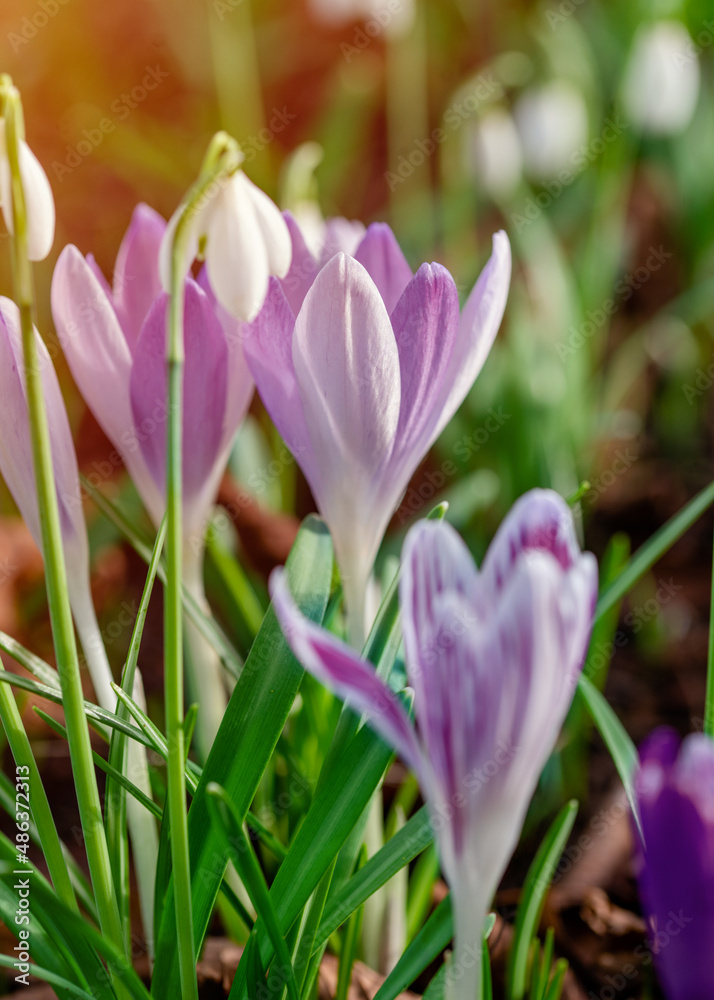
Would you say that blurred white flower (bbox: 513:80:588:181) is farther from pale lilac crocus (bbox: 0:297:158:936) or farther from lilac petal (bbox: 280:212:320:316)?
pale lilac crocus (bbox: 0:297:158:936)

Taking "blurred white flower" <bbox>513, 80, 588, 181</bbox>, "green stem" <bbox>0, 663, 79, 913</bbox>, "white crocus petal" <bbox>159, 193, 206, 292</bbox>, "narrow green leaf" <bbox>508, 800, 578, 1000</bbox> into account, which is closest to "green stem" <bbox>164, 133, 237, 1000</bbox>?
"white crocus petal" <bbox>159, 193, 206, 292</bbox>

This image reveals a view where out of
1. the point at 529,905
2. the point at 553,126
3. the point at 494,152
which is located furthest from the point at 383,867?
the point at 553,126

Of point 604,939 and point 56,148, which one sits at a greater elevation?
point 56,148

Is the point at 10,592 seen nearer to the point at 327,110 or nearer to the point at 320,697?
the point at 320,697

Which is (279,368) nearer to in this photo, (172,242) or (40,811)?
(172,242)

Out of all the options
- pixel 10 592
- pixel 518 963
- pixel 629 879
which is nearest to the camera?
pixel 518 963

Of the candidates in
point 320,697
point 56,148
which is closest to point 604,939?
point 320,697

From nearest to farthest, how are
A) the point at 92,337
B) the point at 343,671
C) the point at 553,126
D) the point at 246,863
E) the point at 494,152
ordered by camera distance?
the point at 343,671 < the point at 246,863 < the point at 92,337 < the point at 494,152 < the point at 553,126
